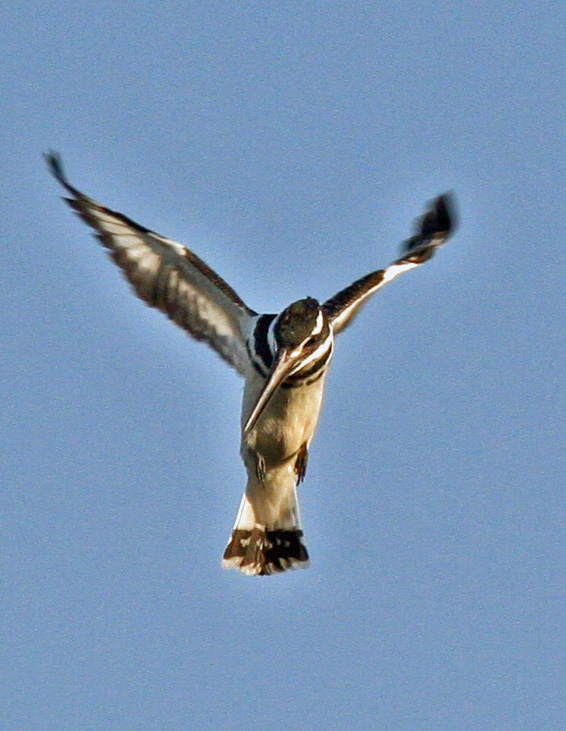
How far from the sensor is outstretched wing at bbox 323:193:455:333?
17.0 metres

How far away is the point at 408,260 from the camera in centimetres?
1777

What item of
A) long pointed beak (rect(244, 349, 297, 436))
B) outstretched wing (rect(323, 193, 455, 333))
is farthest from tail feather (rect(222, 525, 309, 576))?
long pointed beak (rect(244, 349, 297, 436))

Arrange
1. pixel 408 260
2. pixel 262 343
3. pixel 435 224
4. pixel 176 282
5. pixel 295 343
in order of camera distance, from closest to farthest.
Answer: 1. pixel 295 343
2. pixel 262 343
3. pixel 176 282
4. pixel 408 260
5. pixel 435 224

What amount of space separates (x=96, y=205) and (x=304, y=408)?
90.0 inches

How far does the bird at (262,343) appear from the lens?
1594 cm

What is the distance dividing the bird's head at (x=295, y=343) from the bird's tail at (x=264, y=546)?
1.94 meters

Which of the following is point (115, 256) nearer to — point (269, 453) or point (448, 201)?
point (269, 453)

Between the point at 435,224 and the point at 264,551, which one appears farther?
the point at 435,224

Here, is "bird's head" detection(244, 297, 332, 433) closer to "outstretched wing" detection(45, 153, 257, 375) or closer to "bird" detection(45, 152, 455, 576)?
"bird" detection(45, 152, 455, 576)

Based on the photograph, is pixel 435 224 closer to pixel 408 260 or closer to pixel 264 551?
pixel 408 260

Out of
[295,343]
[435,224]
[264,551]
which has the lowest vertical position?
[264,551]

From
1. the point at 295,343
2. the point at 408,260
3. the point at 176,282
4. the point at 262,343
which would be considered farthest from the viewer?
the point at 408,260

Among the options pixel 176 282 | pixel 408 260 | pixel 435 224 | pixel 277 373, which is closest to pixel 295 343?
pixel 277 373

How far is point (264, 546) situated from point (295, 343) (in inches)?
106
